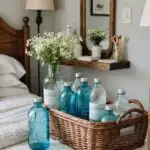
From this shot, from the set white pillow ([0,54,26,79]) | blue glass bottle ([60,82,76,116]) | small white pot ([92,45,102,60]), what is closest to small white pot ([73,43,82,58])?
small white pot ([92,45,102,60])

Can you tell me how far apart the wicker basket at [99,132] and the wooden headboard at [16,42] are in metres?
1.19

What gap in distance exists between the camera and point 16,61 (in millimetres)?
2729

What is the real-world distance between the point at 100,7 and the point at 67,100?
39.6 inches

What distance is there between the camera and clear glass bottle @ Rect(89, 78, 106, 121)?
1612 mm

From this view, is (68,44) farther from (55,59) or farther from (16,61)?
(16,61)

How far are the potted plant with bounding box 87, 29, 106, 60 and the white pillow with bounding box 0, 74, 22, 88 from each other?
25.4 inches

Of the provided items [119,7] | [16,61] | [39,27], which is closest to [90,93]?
[119,7]

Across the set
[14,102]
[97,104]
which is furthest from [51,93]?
[14,102]

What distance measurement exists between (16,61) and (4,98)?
1.27 feet

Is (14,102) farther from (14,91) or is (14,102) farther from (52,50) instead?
(52,50)

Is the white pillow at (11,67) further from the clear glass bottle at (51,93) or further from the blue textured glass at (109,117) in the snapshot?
the blue textured glass at (109,117)

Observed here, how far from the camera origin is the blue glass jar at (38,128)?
1.66m

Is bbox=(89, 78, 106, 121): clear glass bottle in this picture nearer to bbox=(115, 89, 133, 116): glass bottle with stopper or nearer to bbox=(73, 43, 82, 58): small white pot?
bbox=(115, 89, 133, 116): glass bottle with stopper

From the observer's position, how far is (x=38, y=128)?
1684 millimetres
